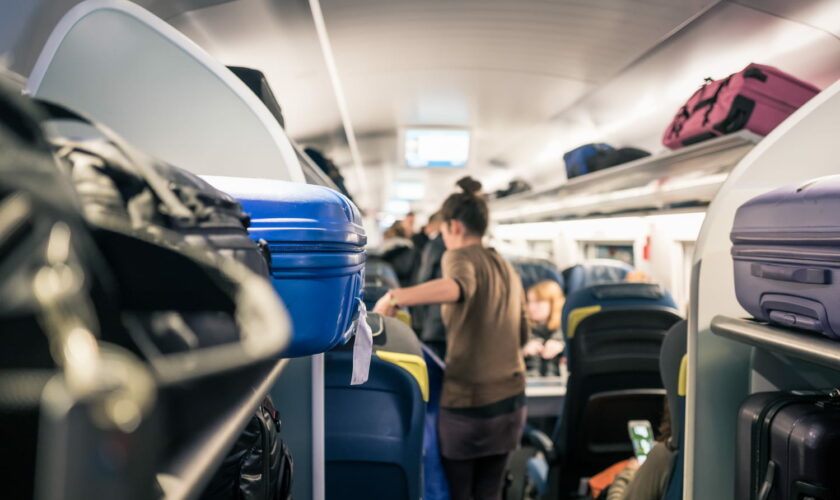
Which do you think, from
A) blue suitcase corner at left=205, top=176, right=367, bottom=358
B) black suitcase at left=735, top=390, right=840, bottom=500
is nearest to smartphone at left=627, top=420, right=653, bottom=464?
black suitcase at left=735, top=390, right=840, bottom=500

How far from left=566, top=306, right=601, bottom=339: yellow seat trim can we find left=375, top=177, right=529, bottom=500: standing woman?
→ 296 millimetres

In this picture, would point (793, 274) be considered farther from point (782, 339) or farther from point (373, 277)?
point (373, 277)

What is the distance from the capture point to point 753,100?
6.99ft

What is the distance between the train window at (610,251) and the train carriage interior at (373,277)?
1.82 m

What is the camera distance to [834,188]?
0.93 metres

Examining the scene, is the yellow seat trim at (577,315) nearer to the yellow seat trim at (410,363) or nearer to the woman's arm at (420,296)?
the woman's arm at (420,296)

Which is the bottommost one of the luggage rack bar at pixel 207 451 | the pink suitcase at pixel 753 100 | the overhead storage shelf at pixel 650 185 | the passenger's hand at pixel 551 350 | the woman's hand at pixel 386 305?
the passenger's hand at pixel 551 350

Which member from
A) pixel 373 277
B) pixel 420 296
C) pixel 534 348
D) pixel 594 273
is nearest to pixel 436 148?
pixel 594 273

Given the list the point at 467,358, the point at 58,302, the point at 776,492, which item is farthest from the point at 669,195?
the point at 58,302

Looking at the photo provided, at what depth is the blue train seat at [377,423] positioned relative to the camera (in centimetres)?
154

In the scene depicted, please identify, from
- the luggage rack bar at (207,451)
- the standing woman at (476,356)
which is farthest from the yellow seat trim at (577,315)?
the luggage rack bar at (207,451)

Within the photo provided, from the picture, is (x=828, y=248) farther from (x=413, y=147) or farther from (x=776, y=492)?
(x=413, y=147)

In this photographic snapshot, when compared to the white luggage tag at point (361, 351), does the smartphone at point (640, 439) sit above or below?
below

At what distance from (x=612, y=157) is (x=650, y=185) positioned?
0.37 meters
